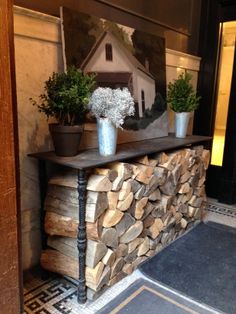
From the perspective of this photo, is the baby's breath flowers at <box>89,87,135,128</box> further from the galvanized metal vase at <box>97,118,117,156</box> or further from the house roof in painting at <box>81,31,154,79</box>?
the house roof in painting at <box>81,31,154,79</box>

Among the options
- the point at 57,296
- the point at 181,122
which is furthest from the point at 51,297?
the point at 181,122

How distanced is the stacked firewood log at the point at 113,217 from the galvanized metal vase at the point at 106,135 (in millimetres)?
90

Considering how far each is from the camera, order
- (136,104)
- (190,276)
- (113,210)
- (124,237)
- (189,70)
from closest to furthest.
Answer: (113,210)
(124,237)
(190,276)
(136,104)
(189,70)

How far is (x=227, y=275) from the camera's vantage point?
179 cm

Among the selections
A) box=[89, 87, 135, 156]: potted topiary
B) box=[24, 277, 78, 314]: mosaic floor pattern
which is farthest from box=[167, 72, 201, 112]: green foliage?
box=[24, 277, 78, 314]: mosaic floor pattern

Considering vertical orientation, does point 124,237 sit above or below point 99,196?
below

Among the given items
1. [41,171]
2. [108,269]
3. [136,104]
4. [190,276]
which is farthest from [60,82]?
[190,276]

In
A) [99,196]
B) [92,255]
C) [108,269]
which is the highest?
[99,196]

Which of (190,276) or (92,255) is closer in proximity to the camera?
(92,255)

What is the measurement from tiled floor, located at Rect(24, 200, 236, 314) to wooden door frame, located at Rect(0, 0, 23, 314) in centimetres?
37

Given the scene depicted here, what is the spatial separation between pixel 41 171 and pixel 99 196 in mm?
399

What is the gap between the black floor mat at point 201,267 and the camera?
1.62m

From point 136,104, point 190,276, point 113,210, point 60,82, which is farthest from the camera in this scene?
point 136,104

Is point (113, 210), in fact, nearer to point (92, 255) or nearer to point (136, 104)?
point (92, 255)
